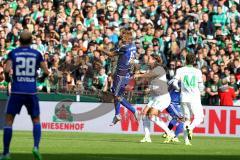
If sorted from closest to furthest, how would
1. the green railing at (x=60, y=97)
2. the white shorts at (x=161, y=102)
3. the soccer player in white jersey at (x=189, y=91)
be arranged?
the soccer player in white jersey at (x=189, y=91)
the white shorts at (x=161, y=102)
the green railing at (x=60, y=97)

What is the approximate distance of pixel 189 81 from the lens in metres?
24.4

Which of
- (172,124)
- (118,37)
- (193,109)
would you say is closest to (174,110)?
(172,124)

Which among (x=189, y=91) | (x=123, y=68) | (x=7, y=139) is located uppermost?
(x=123, y=68)

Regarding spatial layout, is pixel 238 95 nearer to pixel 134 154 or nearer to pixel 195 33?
pixel 195 33

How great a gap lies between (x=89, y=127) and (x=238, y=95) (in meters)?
5.09

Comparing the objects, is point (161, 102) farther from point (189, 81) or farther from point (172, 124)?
point (172, 124)

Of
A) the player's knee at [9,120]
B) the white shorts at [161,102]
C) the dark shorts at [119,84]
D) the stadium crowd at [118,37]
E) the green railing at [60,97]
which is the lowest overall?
the player's knee at [9,120]

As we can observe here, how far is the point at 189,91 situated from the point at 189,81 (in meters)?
0.31

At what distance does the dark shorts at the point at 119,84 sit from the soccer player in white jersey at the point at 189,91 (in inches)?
89.4

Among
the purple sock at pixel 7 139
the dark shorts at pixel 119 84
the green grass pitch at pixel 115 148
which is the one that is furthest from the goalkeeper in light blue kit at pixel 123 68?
the purple sock at pixel 7 139

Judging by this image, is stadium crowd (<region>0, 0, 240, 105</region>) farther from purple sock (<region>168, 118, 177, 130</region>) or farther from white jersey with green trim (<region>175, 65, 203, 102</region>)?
white jersey with green trim (<region>175, 65, 203, 102</region>)

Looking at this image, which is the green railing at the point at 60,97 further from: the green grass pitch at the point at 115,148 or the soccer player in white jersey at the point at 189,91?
the soccer player in white jersey at the point at 189,91

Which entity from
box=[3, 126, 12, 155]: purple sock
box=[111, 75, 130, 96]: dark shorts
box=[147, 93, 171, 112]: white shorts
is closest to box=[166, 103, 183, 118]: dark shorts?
box=[147, 93, 171, 112]: white shorts

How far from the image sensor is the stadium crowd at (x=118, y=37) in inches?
1259
